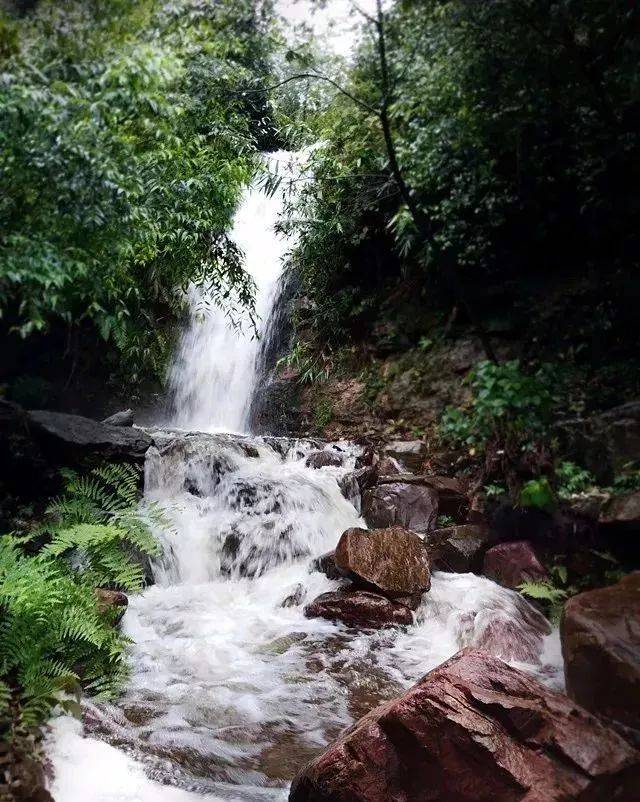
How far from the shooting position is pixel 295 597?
515 cm

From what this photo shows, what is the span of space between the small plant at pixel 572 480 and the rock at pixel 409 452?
250 centimetres

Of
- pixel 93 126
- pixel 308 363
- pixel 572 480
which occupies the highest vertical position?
pixel 93 126

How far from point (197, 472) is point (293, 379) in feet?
13.2

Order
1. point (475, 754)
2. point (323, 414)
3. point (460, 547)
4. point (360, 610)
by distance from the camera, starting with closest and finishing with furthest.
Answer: point (475, 754), point (360, 610), point (460, 547), point (323, 414)

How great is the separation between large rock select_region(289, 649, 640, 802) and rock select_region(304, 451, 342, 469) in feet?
17.1

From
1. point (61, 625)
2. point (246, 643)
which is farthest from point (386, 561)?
point (61, 625)

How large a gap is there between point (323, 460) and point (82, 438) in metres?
3.40

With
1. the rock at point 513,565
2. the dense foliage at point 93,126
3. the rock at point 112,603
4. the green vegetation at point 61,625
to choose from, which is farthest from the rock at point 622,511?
the dense foliage at point 93,126

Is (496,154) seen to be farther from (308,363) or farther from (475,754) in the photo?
(475,754)

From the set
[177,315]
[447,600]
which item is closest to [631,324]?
[447,600]

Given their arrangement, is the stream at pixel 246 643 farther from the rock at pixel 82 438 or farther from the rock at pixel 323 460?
the rock at pixel 82 438

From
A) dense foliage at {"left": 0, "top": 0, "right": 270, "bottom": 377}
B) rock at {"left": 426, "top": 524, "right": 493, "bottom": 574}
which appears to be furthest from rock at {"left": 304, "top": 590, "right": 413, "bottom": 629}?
dense foliage at {"left": 0, "top": 0, "right": 270, "bottom": 377}

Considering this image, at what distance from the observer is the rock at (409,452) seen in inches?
301

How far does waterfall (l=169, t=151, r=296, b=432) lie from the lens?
11.5 m
